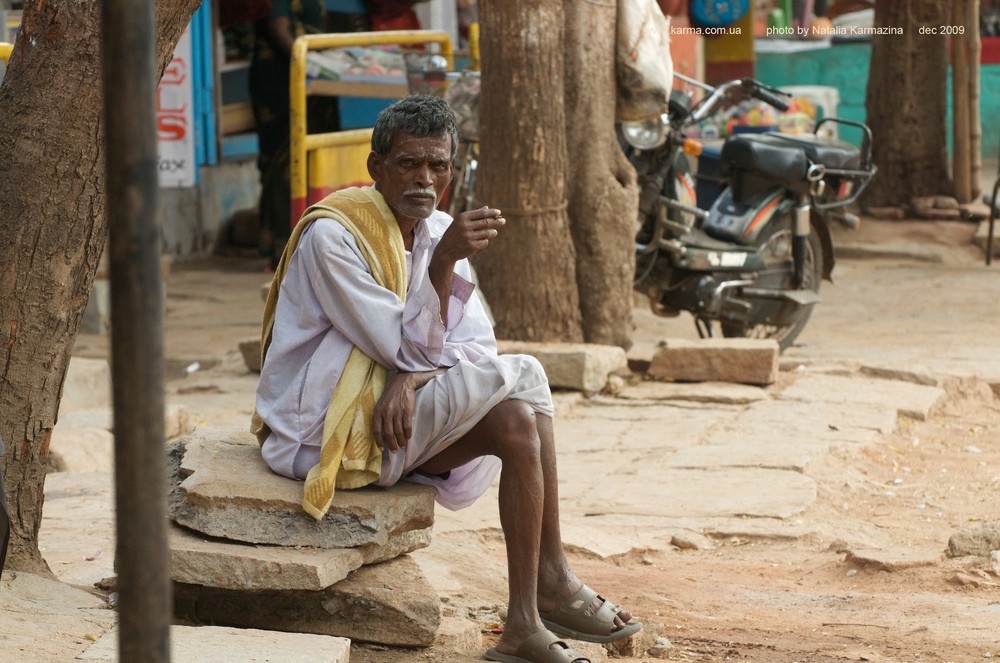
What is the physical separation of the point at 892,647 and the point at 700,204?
4.67 metres

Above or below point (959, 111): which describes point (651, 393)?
below

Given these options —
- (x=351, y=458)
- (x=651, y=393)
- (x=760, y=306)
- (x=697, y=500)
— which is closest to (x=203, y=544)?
(x=351, y=458)

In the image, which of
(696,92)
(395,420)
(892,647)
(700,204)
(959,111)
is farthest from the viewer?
(696,92)

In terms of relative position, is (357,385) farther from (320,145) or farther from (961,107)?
(961,107)

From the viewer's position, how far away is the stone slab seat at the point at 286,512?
9.82 ft

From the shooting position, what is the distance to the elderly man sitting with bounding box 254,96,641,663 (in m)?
2.97

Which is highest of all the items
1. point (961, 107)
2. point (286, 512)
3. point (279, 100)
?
point (279, 100)

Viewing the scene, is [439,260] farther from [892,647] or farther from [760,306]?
[760,306]

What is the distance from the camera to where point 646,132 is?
271 inches

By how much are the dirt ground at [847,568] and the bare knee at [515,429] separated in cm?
49

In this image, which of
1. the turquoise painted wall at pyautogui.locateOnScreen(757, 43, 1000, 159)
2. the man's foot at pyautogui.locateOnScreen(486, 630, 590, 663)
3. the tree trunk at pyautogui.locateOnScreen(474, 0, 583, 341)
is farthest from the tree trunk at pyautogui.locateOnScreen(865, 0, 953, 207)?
the man's foot at pyautogui.locateOnScreen(486, 630, 590, 663)

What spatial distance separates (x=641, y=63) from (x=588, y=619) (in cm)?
403

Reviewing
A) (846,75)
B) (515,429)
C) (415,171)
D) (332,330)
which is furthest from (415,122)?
(846,75)

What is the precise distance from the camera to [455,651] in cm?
309
